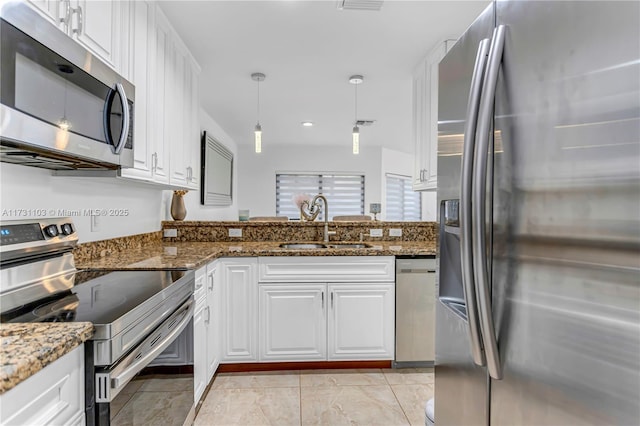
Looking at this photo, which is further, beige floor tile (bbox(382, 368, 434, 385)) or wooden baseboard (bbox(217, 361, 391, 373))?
wooden baseboard (bbox(217, 361, 391, 373))

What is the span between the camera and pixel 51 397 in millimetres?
796

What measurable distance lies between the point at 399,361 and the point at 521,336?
1950 mm

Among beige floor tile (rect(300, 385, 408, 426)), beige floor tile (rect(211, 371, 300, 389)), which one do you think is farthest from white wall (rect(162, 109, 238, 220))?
beige floor tile (rect(300, 385, 408, 426))

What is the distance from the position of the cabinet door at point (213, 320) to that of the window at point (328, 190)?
4.62m

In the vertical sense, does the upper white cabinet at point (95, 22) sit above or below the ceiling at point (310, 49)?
below

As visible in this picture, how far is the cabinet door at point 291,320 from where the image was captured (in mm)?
2453

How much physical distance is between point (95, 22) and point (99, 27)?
0.11 ft

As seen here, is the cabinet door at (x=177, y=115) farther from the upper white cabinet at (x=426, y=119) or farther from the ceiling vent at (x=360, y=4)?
the upper white cabinet at (x=426, y=119)

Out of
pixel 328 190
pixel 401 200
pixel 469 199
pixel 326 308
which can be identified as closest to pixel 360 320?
pixel 326 308

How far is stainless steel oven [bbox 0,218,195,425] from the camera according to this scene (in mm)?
956

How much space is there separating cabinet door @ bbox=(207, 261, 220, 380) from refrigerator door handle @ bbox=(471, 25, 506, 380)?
169cm

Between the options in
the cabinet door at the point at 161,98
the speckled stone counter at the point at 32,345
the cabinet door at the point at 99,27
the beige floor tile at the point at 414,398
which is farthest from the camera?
the cabinet door at the point at 161,98

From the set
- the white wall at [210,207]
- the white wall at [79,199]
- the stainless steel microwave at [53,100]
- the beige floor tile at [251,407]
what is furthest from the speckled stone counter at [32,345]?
the white wall at [210,207]

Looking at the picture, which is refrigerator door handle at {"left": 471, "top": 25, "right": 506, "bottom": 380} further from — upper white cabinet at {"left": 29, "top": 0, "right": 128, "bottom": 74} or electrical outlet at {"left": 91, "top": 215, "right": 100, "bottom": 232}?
electrical outlet at {"left": 91, "top": 215, "right": 100, "bottom": 232}
